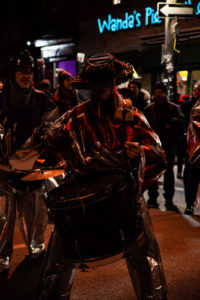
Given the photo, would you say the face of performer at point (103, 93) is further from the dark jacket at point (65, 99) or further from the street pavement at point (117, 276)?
the dark jacket at point (65, 99)

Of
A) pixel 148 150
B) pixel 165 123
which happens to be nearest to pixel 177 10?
pixel 165 123

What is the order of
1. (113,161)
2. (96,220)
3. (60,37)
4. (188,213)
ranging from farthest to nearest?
(60,37)
(188,213)
(113,161)
(96,220)

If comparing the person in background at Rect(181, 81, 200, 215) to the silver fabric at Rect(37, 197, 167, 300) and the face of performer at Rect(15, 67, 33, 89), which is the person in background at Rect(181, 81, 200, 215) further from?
the face of performer at Rect(15, 67, 33, 89)

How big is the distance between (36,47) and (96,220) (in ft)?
61.2

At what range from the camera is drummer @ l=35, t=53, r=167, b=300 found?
2525 millimetres

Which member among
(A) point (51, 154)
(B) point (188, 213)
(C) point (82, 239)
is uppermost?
(A) point (51, 154)

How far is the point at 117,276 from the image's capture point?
146 inches

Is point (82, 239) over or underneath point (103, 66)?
underneath

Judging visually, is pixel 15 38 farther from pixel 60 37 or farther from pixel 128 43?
pixel 128 43

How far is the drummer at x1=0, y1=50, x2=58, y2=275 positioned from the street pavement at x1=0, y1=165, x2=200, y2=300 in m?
0.24

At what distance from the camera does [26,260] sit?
13.5 feet

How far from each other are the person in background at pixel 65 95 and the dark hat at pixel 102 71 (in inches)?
132

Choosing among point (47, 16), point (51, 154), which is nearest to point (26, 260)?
point (51, 154)

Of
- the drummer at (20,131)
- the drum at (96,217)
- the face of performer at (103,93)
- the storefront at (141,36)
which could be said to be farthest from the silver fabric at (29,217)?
the storefront at (141,36)
